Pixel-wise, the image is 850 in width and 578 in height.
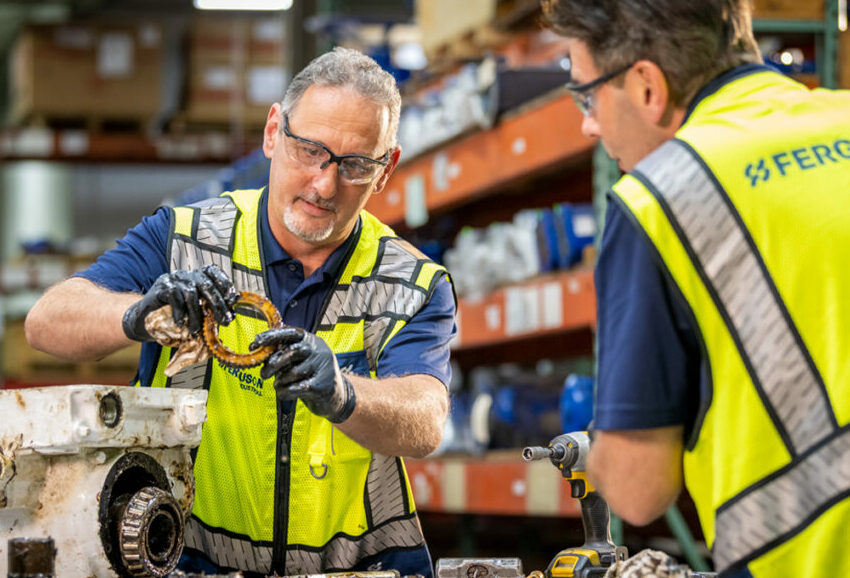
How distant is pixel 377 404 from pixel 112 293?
A: 22.8 inches

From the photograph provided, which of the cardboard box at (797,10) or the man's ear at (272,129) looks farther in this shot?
the cardboard box at (797,10)

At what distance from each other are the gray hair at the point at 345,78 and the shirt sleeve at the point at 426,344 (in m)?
0.41

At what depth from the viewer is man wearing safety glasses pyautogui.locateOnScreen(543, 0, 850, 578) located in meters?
1.45

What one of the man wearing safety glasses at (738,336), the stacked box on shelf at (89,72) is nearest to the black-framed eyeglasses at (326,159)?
the man wearing safety glasses at (738,336)

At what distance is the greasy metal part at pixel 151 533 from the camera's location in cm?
186

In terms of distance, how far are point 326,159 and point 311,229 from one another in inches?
5.8

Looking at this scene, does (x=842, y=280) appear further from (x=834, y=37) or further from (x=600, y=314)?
(x=834, y=37)

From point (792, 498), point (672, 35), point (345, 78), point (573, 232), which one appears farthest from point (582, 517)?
point (573, 232)

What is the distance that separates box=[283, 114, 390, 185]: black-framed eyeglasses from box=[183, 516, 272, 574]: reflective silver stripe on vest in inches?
30.0

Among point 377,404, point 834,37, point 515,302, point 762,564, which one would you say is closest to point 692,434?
point 762,564

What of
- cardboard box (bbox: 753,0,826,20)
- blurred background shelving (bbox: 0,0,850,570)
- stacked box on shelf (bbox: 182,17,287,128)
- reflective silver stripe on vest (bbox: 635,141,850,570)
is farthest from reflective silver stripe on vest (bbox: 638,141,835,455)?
stacked box on shelf (bbox: 182,17,287,128)

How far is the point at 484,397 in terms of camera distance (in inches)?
213

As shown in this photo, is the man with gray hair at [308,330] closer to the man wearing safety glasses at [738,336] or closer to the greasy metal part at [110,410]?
the greasy metal part at [110,410]

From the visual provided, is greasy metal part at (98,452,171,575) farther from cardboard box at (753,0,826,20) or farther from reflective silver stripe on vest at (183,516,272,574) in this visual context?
cardboard box at (753,0,826,20)
